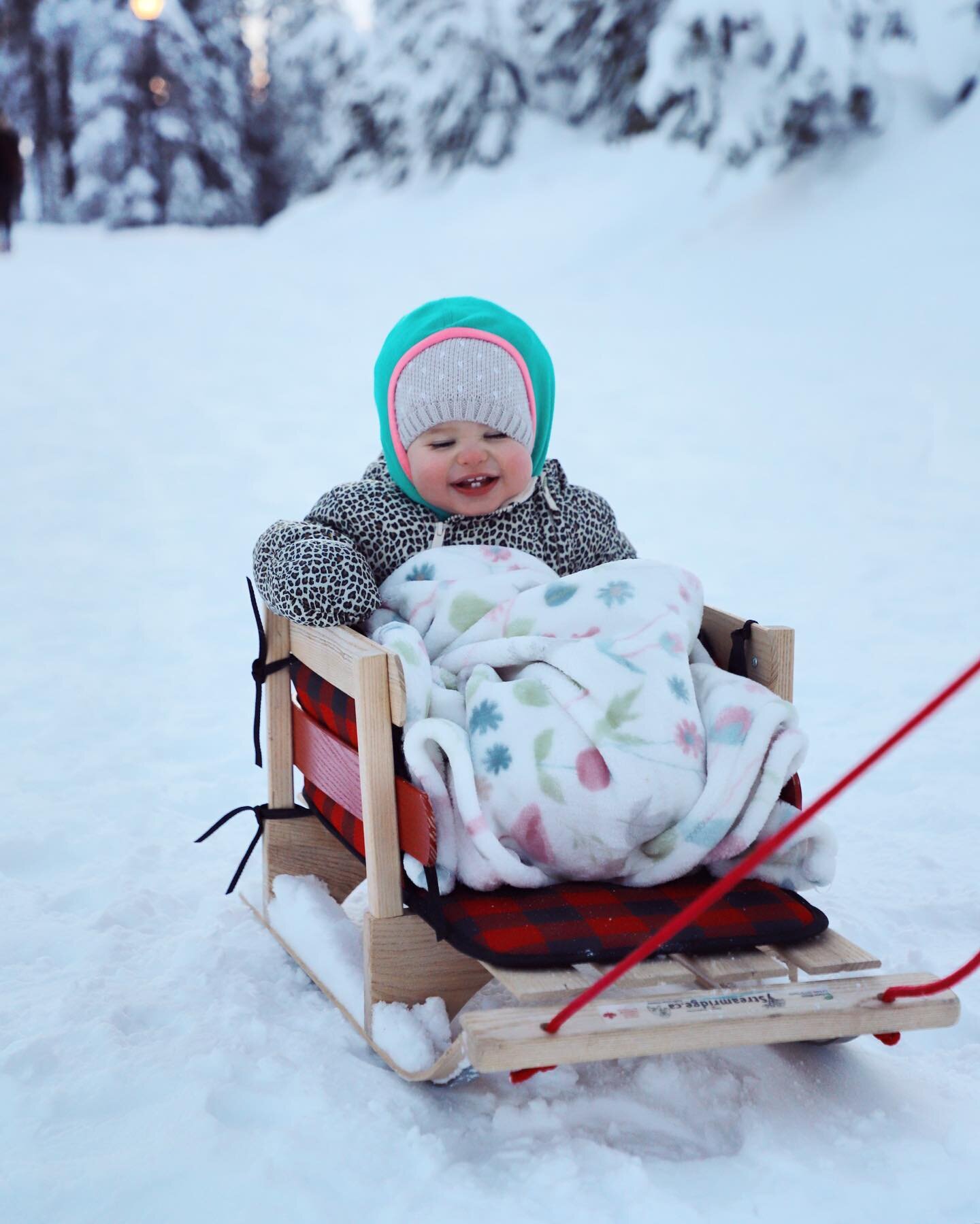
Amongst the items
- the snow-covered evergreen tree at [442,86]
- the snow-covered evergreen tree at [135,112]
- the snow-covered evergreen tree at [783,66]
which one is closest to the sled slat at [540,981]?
the snow-covered evergreen tree at [783,66]

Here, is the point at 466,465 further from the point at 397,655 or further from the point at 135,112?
the point at 135,112

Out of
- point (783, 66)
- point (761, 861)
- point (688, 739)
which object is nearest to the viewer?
point (761, 861)

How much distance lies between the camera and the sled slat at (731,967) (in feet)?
4.76

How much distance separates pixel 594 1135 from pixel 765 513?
11.4 ft

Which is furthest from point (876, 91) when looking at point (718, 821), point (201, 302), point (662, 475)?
point (718, 821)

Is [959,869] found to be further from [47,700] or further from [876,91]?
[876,91]

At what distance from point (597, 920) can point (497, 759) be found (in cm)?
24

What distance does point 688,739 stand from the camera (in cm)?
162

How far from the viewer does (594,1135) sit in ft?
4.75

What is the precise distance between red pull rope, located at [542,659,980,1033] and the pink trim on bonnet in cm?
102

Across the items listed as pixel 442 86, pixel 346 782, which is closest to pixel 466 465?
pixel 346 782

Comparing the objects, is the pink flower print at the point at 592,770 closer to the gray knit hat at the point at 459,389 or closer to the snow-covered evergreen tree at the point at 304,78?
the gray knit hat at the point at 459,389

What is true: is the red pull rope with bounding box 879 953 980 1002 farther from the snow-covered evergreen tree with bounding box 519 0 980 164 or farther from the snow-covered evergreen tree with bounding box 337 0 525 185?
the snow-covered evergreen tree with bounding box 337 0 525 185

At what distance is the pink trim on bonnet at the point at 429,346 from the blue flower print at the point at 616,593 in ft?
1.39
